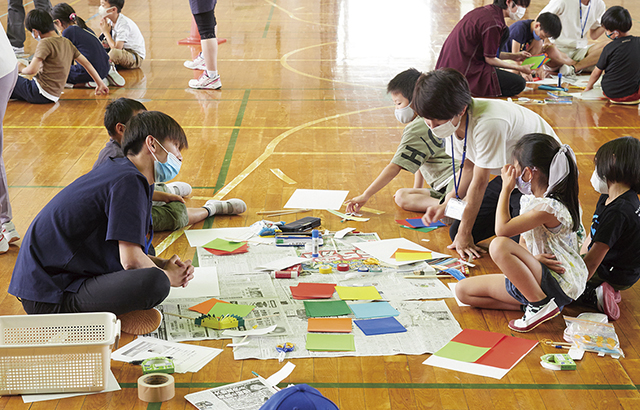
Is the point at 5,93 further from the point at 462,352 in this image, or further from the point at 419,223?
the point at 462,352

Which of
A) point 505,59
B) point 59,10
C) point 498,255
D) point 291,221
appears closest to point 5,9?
point 59,10

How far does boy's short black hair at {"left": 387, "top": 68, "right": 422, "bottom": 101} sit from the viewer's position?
352cm

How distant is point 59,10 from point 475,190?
5.06m

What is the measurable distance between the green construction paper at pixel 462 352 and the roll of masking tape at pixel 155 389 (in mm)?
1031

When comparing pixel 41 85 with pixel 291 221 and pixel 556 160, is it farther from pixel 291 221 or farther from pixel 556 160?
pixel 556 160

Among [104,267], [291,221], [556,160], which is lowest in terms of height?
[291,221]

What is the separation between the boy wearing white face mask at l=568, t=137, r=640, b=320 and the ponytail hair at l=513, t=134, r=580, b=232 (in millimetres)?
204

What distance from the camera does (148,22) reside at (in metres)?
10.1

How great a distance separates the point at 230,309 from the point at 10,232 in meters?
1.46

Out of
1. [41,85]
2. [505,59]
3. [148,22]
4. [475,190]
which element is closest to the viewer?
[475,190]

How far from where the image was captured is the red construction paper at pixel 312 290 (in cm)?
298

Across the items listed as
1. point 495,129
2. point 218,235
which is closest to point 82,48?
point 218,235

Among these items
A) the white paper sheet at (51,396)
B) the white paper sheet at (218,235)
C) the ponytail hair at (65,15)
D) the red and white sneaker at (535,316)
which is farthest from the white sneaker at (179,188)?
the ponytail hair at (65,15)

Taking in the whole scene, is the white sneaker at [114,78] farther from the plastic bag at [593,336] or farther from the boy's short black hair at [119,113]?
the plastic bag at [593,336]
